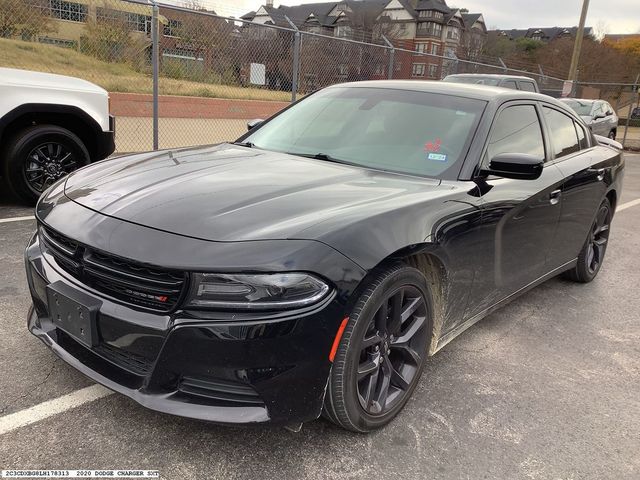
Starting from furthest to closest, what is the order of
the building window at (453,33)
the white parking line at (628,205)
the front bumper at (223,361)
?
1. the building window at (453,33)
2. the white parking line at (628,205)
3. the front bumper at (223,361)

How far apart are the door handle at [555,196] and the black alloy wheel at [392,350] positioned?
4.96 ft

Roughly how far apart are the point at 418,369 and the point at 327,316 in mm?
841

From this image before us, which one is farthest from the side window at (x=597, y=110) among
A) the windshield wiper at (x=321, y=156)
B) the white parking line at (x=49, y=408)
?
the white parking line at (x=49, y=408)

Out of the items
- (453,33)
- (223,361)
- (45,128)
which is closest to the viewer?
(223,361)

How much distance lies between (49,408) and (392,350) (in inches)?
60.9

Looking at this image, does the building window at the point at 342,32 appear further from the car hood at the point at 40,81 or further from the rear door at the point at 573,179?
the rear door at the point at 573,179

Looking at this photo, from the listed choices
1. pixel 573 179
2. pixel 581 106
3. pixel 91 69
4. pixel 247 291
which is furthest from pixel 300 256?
pixel 581 106

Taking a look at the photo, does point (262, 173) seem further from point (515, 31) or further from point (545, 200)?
point (515, 31)

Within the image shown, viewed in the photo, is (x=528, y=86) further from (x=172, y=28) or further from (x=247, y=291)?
(x=247, y=291)

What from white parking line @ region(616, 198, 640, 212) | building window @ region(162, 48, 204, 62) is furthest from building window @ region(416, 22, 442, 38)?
white parking line @ region(616, 198, 640, 212)

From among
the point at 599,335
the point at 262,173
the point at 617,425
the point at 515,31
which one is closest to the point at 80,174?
the point at 262,173

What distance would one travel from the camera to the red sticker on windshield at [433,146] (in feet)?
10.4

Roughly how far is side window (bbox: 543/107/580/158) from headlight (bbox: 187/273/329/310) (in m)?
2.70

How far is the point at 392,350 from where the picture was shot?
8.35 ft
